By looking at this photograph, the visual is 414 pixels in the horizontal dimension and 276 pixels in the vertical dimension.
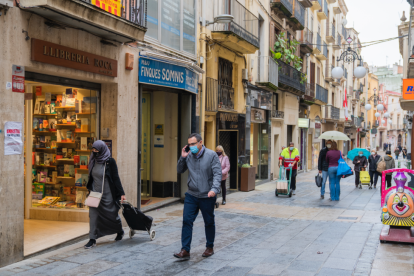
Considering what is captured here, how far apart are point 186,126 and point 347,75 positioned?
3779 cm

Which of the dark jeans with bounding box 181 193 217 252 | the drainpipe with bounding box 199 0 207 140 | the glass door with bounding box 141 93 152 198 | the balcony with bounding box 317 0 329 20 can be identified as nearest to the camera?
the dark jeans with bounding box 181 193 217 252

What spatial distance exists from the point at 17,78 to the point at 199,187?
3137 mm

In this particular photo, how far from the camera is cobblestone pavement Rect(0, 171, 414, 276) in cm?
608

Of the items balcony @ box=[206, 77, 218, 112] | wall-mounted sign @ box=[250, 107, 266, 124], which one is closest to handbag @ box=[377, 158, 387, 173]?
wall-mounted sign @ box=[250, 107, 266, 124]

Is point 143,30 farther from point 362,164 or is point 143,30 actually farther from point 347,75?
point 347,75

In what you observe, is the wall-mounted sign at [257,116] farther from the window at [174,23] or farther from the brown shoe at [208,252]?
the brown shoe at [208,252]

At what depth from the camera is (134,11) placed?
877 centimetres

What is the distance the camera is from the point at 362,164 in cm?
1853

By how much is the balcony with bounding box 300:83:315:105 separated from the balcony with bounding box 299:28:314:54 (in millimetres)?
2212

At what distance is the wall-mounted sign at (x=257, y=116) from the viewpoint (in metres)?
18.3

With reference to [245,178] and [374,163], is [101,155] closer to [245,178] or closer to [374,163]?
[245,178]

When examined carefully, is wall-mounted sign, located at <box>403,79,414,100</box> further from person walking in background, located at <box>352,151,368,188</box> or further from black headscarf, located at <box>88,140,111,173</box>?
black headscarf, located at <box>88,140,111,173</box>

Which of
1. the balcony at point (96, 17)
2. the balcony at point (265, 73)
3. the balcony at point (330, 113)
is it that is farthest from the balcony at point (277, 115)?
the balcony at point (330, 113)

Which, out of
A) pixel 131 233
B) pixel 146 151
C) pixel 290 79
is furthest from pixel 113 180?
pixel 290 79
